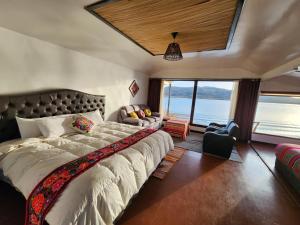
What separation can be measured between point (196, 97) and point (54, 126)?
15.2 ft

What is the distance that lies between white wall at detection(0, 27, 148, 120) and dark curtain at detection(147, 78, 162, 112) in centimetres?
190

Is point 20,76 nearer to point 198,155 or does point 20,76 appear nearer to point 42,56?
point 42,56

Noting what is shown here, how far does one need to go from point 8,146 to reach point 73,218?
1441 millimetres

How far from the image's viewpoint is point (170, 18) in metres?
1.84

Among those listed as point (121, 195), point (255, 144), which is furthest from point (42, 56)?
point (255, 144)

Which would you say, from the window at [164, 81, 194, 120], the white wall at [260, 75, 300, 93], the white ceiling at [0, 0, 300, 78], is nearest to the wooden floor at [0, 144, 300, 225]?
the white ceiling at [0, 0, 300, 78]

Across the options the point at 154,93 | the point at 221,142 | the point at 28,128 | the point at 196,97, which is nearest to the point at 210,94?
the point at 196,97

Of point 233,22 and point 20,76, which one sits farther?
point 20,76

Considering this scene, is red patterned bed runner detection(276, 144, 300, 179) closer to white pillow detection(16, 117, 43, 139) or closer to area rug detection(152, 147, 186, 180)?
area rug detection(152, 147, 186, 180)

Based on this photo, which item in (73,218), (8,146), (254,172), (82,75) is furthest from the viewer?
(82,75)

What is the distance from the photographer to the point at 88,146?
185cm

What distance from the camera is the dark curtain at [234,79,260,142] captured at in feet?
14.6

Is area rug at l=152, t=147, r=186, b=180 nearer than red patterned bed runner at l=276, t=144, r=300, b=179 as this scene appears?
No

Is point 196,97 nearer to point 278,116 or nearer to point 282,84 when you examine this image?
point 282,84
